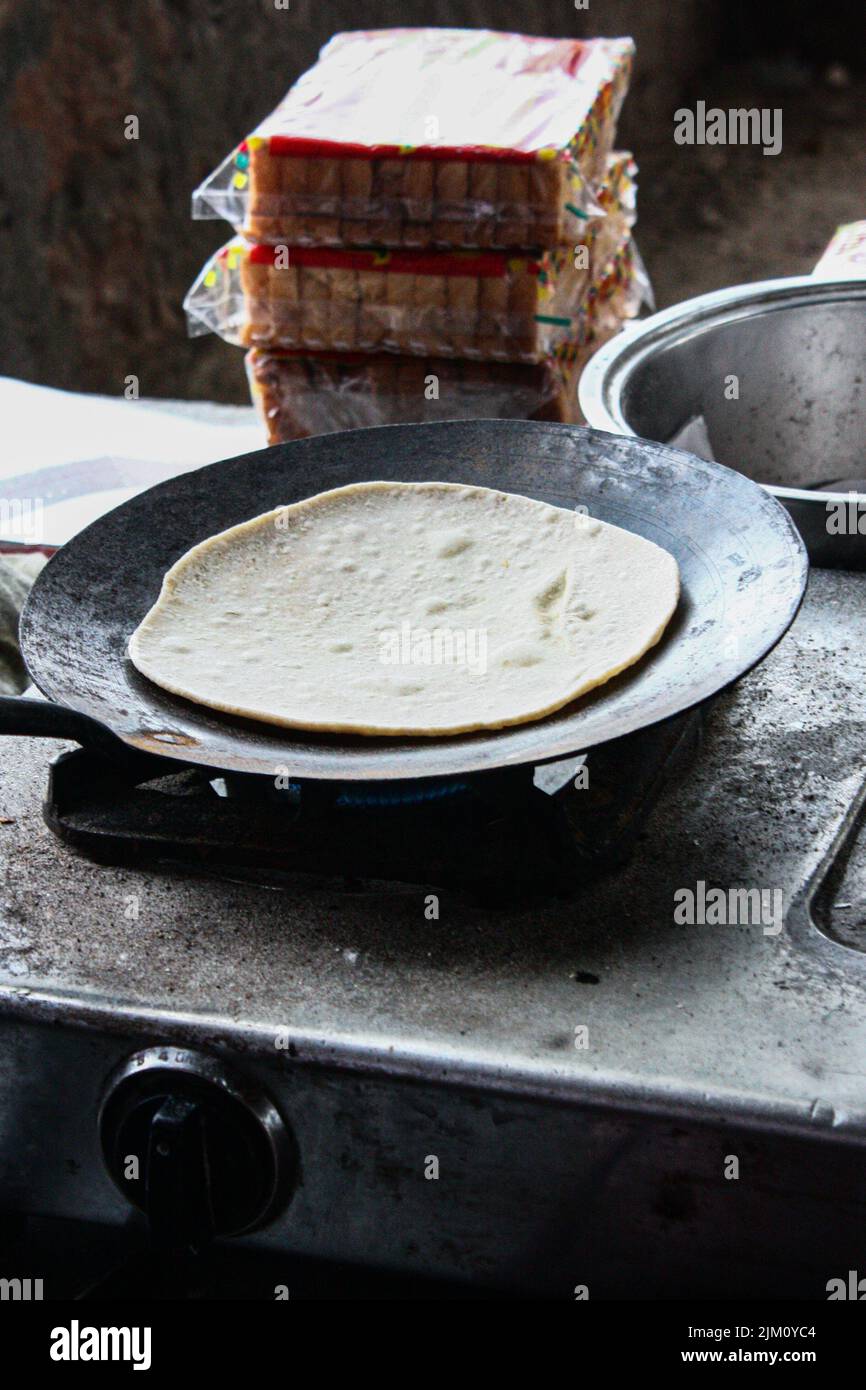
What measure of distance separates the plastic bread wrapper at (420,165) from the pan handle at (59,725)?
3.43 feet

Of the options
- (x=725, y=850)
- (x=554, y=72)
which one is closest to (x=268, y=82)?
(x=554, y=72)

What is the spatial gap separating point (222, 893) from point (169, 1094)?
0.18 meters

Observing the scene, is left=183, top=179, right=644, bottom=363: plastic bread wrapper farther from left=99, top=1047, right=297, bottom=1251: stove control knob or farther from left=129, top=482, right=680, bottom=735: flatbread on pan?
left=99, top=1047, right=297, bottom=1251: stove control knob

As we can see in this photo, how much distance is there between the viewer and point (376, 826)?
1055mm

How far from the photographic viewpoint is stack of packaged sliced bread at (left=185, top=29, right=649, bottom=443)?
179 centimetres

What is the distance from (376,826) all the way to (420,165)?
3.49 ft

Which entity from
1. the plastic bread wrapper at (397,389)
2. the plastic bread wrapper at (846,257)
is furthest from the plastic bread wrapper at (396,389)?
the plastic bread wrapper at (846,257)

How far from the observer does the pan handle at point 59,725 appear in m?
0.96

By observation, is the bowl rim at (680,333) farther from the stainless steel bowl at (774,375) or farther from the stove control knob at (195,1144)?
the stove control knob at (195,1144)

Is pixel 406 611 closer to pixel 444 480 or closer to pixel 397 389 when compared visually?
pixel 444 480

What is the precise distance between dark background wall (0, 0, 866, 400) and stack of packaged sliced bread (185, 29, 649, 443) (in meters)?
1.84

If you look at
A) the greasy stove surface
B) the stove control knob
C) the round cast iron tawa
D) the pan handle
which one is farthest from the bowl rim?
the stove control knob

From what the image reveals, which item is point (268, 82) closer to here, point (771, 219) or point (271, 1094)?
point (771, 219)

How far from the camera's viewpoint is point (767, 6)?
773 cm
